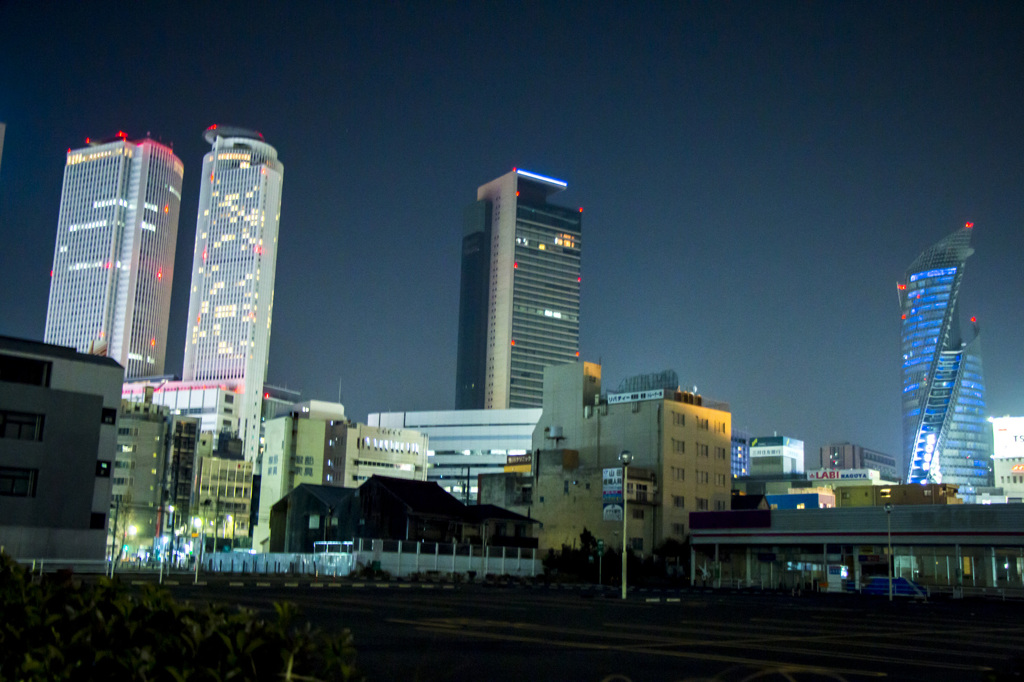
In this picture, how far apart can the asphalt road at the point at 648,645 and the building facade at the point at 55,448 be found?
23339mm

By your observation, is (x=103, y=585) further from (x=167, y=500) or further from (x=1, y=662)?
(x=167, y=500)

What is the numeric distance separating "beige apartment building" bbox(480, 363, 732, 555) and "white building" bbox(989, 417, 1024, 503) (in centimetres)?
9056

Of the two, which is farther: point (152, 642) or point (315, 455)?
point (315, 455)

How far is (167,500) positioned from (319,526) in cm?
7375

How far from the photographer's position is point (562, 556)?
87.6m

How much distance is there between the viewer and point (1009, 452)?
581 feet

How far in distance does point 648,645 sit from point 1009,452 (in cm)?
18520

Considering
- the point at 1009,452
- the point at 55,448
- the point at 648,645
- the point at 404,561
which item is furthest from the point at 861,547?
the point at 1009,452

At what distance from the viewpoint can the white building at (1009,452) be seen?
174625mm

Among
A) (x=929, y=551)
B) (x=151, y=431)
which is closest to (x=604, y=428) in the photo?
(x=929, y=551)

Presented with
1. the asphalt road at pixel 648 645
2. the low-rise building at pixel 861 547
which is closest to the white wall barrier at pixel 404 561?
the low-rise building at pixel 861 547

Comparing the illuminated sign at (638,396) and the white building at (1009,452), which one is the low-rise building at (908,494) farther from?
the white building at (1009,452)

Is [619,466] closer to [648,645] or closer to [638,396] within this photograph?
Answer: [638,396]

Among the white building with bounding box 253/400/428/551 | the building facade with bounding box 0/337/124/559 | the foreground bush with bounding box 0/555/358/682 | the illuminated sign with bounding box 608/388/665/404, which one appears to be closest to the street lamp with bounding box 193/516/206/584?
the building facade with bounding box 0/337/124/559
